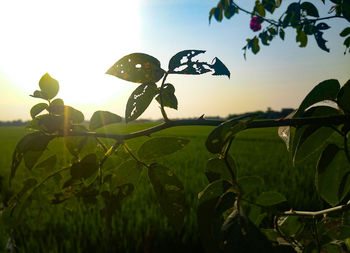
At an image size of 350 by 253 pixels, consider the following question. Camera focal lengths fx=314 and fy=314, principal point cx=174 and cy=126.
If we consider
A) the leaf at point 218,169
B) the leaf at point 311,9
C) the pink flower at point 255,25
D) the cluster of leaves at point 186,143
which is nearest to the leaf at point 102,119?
the cluster of leaves at point 186,143

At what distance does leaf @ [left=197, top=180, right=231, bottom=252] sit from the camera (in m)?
0.26

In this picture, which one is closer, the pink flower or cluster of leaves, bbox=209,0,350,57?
cluster of leaves, bbox=209,0,350,57

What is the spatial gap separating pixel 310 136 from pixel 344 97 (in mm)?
56

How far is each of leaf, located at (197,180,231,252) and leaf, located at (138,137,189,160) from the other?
0.23 feet

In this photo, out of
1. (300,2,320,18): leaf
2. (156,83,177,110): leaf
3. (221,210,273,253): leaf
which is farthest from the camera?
(300,2,320,18): leaf

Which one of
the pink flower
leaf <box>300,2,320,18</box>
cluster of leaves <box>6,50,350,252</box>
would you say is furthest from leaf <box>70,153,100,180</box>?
the pink flower

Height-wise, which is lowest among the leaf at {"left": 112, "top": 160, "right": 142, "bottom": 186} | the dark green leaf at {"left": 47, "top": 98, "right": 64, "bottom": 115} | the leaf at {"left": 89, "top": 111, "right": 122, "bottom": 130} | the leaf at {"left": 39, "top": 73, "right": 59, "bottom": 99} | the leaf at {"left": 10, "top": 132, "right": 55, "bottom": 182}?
the leaf at {"left": 112, "top": 160, "right": 142, "bottom": 186}

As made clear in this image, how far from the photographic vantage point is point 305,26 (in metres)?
1.32

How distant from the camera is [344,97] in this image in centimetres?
34

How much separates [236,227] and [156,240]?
2.75 metres

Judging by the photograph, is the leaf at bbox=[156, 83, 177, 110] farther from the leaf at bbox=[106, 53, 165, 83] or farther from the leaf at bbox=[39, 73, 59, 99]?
the leaf at bbox=[39, 73, 59, 99]

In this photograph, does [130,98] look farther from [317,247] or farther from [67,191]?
[317,247]

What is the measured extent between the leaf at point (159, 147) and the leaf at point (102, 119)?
6 centimetres

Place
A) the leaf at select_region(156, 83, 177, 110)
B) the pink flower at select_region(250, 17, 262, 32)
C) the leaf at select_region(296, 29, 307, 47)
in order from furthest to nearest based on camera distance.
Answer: the pink flower at select_region(250, 17, 262, 32)
the leaf at select_region(296, 29, 307, 47)
the leaf at select_region(156, 83, 177, 110)
